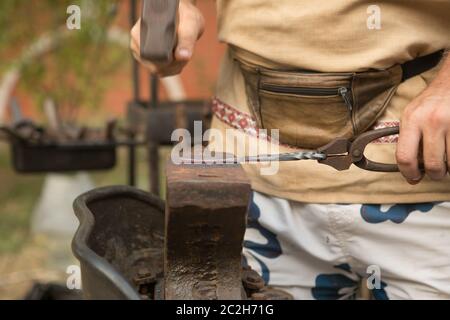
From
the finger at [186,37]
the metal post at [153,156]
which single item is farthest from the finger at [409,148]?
the metal post at [153,156]

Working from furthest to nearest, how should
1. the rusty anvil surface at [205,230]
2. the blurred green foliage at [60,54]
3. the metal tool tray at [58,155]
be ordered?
the blurred green foliage at [60,54] < the metal tool tray at [58,155] < the rusty anvil surface at [205,230]

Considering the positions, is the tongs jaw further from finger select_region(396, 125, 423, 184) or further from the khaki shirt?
the khaki shirt

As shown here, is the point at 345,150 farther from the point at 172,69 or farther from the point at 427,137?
the point at 172,69

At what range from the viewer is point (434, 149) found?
38.0 inches

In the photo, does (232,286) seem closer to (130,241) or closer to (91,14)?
(130,241)

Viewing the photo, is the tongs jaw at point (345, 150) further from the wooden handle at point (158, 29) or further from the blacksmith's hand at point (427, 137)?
the wooden handle at point (158, 29)

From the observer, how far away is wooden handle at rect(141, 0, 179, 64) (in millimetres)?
927

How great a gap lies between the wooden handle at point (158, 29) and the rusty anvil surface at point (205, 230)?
0.16 meters

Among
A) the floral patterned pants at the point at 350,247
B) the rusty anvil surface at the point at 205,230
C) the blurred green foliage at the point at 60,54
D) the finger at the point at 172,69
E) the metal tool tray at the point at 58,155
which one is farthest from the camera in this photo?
the blurred green foliage at the point at 60,54

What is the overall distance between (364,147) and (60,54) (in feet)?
12.8

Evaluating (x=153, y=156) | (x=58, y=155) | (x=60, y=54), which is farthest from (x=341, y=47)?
(x=60, y=54)

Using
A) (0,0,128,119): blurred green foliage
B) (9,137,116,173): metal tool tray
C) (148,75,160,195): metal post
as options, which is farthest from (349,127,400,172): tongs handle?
(0,0,128,119): blurred green foliage

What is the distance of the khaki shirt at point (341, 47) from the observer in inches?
43.9

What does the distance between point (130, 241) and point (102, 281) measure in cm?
30
